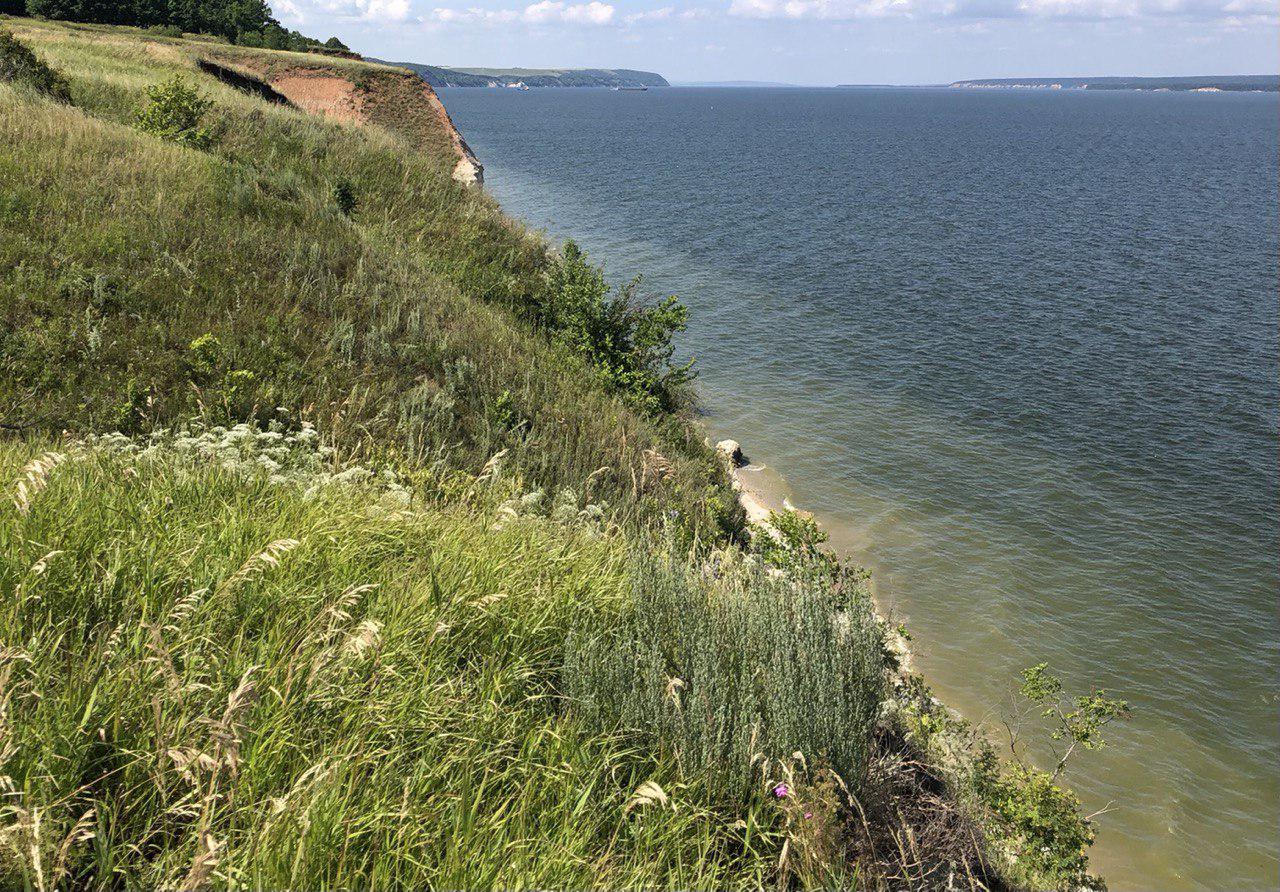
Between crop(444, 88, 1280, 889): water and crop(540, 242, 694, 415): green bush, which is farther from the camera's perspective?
crop(540, 242, 694, 415): green bush

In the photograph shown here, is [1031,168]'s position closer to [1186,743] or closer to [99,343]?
[1186,743]

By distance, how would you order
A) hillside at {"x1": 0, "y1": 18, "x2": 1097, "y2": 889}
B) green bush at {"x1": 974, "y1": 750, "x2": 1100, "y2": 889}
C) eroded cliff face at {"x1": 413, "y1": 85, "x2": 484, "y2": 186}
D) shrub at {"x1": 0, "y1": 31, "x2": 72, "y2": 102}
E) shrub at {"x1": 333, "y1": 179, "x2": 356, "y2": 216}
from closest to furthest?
hillside at {"x1": 0, "y1": 18, "x2": 1097, "y2": 889} → green bush at {"x1": 974, "y1": 750, "x2": 1100, "y2": 889} → shrub at {"x1": 333, "y1": 179, "x2": 356, "y2": 216} → shrub at {"x1": 0, "y1": 31, "x2": 72, "y2": 102} → eroded cliff face at {"x1": 413, "y1": 85, "x2": 484, "y2": 186}

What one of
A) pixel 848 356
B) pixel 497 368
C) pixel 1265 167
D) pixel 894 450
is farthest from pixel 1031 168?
pixel 497 368

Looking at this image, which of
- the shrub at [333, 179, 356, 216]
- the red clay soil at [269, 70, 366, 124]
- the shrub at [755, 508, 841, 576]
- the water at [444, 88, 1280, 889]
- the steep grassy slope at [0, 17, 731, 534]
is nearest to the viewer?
the steep grassy slope at [0, 17, 731, 534]

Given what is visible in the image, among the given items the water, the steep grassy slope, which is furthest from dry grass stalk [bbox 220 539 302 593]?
the water

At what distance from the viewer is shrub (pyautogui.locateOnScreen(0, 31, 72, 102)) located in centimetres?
1658

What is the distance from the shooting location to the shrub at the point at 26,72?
16.6 meters

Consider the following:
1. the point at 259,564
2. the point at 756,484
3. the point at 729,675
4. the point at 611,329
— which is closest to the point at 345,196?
the point at 611,329

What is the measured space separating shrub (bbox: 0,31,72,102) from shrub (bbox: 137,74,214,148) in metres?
2.08

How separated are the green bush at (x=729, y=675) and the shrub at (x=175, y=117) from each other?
15367 millimetres

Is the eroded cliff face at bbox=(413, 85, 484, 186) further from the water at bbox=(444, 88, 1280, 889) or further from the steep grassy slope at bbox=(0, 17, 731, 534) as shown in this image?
the steep grassy slope at bbox=(0, 17, 731, 534)

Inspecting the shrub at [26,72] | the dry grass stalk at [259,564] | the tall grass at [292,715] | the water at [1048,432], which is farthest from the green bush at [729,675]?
the shrub at [26,72]

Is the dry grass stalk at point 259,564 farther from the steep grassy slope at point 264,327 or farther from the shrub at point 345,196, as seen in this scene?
the shrub at point 345,196

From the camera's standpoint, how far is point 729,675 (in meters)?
4.34
